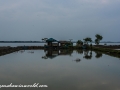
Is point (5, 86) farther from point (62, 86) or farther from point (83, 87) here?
point (83, 87)

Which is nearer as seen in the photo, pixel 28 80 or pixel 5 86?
pixel 5 86

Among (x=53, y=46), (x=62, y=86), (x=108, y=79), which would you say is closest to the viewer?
(x=62, y=86)

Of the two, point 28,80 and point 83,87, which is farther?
point 28,80

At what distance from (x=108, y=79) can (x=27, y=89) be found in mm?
3743

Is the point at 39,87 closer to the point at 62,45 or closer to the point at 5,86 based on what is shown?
the point at 5,86

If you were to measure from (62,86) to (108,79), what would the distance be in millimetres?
2429

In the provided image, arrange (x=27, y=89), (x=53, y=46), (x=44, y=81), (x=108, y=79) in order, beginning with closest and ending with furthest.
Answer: (x=27, y=89), (x=44, y=81), (x=108, y=79), (x=53, y=46)

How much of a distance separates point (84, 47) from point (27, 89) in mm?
28066

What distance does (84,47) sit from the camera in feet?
109

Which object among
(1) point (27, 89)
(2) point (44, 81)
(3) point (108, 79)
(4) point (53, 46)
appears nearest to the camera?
(1) point (27, 89)

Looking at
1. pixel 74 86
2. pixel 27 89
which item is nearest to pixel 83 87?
pixel 74 86

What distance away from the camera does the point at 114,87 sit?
20.4 ft

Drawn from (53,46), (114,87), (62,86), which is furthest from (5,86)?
(53,46)

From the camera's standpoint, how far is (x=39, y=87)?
6.01 metres
